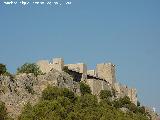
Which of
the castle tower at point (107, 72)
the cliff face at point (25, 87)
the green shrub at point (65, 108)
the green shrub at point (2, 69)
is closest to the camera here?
the green shrub at point (65, 108)

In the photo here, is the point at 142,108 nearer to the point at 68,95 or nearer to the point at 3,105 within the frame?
the point at 68,95

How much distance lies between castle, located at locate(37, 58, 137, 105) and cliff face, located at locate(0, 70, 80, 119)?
6334mm

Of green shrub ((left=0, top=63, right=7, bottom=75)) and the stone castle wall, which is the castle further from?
green shrub ((left=0, top=63, right=7, bottom=75))

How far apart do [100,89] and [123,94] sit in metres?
10.4

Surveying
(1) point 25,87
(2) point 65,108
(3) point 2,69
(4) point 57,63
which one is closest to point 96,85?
(4) point 57,63

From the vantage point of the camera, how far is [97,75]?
99562 mm

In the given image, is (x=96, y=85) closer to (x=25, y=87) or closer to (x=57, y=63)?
(x=57, y=63)

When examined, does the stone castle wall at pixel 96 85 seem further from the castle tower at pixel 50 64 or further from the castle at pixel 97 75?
the castle tower at pixel 50 64

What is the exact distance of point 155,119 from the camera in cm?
10119

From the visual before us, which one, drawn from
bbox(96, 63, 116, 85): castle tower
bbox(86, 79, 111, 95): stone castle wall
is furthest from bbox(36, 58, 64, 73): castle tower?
bbox(96, 63, 116, 85): castle tower

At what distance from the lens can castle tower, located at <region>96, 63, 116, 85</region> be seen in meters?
99.2

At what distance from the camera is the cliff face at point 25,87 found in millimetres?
64375

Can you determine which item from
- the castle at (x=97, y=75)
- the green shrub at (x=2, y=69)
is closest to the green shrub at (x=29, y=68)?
the castle at (x=97, y=75)

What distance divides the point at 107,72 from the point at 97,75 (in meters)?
2.05
